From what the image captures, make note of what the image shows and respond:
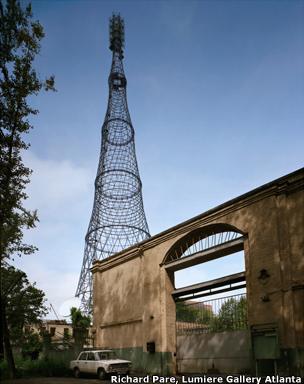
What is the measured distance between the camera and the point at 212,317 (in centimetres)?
2047

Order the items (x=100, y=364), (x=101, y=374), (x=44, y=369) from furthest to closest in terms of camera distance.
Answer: (x=44, y=369), (x=100, y=364), (x=101, y=374)

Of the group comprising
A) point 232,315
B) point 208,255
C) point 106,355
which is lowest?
point 106,355

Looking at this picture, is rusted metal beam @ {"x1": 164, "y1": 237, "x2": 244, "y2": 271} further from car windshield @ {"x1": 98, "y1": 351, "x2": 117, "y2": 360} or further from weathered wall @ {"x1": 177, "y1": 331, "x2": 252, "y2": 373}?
car windshield @ {"x1": 98, "y1": 351, "x2": 117, "y2": 360}

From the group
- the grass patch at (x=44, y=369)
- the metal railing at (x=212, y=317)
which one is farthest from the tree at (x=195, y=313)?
the grass patch at (x=44, y=369)

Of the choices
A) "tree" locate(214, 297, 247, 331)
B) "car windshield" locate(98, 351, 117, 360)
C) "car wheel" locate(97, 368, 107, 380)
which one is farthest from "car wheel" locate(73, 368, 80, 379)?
"tree" locate(214, 297, 247, 331)

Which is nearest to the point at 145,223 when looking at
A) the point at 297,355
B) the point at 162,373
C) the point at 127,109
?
the point at 127,109

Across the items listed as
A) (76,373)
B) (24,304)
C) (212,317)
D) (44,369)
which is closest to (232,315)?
(212,317)

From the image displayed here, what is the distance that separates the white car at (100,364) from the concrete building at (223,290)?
161 centimetres

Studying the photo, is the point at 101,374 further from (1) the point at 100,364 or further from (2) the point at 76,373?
(2) the point at 76,373

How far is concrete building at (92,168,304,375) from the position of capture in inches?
604

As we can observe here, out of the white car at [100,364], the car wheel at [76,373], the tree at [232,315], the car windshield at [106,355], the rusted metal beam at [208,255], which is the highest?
the rusted metal beam at [208,255]

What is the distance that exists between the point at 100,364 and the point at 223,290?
683cm

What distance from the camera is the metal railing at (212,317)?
1929 cm

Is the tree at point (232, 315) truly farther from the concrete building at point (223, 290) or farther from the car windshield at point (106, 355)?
the car windshield at point (106, 355)
